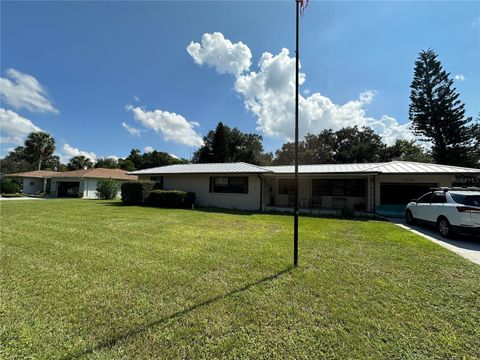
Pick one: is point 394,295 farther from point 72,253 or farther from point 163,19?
point 163,19

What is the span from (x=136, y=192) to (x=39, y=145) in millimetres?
35988

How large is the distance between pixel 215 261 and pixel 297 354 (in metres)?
2.83

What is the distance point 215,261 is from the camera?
190 inches

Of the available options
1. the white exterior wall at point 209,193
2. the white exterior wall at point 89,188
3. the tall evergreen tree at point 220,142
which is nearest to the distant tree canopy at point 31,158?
the white exterior wall at point 89,188

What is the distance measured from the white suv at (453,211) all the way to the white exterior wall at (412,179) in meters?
4.87

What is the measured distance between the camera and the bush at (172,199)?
15203 mm

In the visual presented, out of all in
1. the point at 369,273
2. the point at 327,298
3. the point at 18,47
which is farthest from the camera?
the point at 18,47

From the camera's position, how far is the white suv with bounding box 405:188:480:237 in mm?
6695

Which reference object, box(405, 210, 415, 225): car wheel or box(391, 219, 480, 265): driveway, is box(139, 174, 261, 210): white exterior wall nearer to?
box(405, 210, 415, 225): car wheel

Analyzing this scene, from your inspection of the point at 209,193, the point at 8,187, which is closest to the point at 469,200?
the point at 209,193

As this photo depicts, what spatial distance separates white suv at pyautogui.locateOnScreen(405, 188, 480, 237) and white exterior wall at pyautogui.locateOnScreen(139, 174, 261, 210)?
8.75 meters

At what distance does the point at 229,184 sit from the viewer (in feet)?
51.8

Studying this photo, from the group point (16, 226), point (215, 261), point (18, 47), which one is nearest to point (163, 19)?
point (18, 47)

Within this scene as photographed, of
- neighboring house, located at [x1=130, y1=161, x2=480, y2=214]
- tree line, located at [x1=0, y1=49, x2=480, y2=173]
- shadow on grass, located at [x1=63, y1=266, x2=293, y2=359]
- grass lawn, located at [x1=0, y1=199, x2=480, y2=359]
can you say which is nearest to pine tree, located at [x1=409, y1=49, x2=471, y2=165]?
tree line, located at [x1=0, y1=49, x2=480, y2=173]
